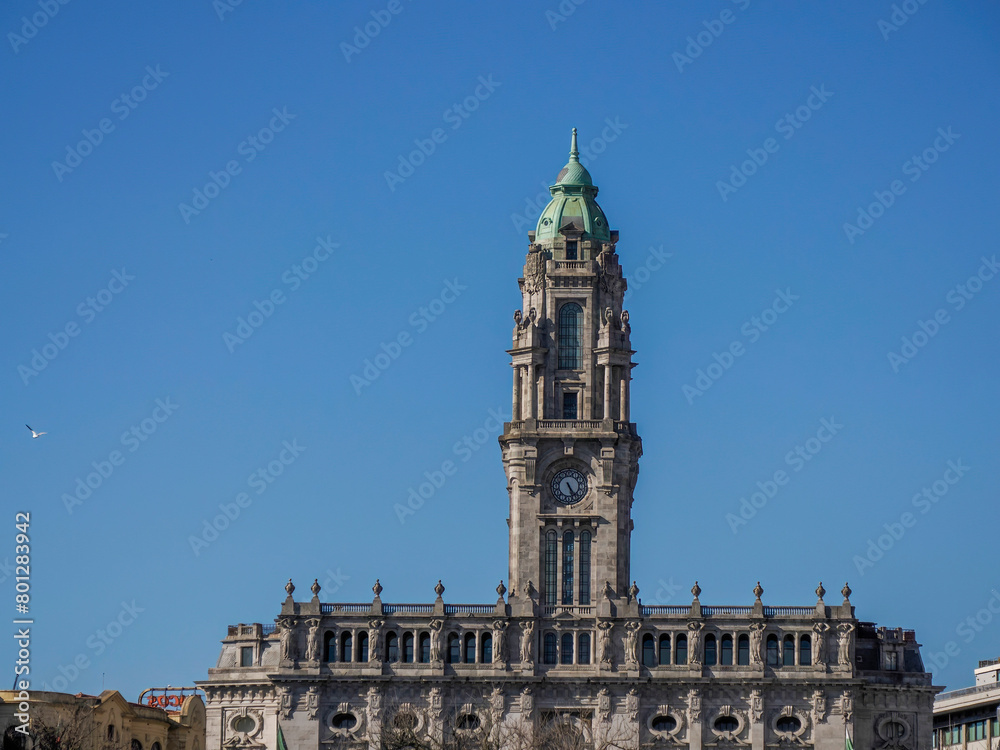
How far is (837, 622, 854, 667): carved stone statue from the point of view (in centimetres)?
15950

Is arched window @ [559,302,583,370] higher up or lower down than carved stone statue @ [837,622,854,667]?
higher up

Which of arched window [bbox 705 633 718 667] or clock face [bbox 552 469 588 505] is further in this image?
clock face [bbox 552 469 588 505]

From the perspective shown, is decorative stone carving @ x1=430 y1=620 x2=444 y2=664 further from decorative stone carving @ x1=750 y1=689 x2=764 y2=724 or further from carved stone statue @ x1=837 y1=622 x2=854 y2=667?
carved stone statue @ x1=837 y1=622 x2=854 y2=667

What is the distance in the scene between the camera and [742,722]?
521 ft

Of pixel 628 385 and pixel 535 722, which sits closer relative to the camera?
pixel 535 722

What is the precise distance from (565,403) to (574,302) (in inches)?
325

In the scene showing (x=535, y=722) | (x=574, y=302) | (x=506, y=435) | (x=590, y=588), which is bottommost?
(x=535, y=722)

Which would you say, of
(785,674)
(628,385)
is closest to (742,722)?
(785,674)

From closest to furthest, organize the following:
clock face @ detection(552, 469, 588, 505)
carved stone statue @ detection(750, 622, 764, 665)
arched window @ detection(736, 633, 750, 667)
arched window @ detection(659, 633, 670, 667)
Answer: carved stone statue @ detection(750, 622, 764, 665) → arched window @ detection(736, 633, 750, 667) → arched window @ detection(659, 633, 670, 667) → clock face @ detection(552, 469, 588, 505)

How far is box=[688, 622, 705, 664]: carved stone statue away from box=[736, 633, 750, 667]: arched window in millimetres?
2997

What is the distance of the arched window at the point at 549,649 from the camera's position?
162 metres

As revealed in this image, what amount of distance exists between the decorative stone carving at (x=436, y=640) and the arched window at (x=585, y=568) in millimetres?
11369

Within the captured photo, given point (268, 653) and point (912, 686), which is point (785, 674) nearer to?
point (912, 686)

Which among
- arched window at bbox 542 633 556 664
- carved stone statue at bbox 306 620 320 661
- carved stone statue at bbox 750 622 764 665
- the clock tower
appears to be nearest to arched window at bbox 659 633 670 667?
the clock tower
